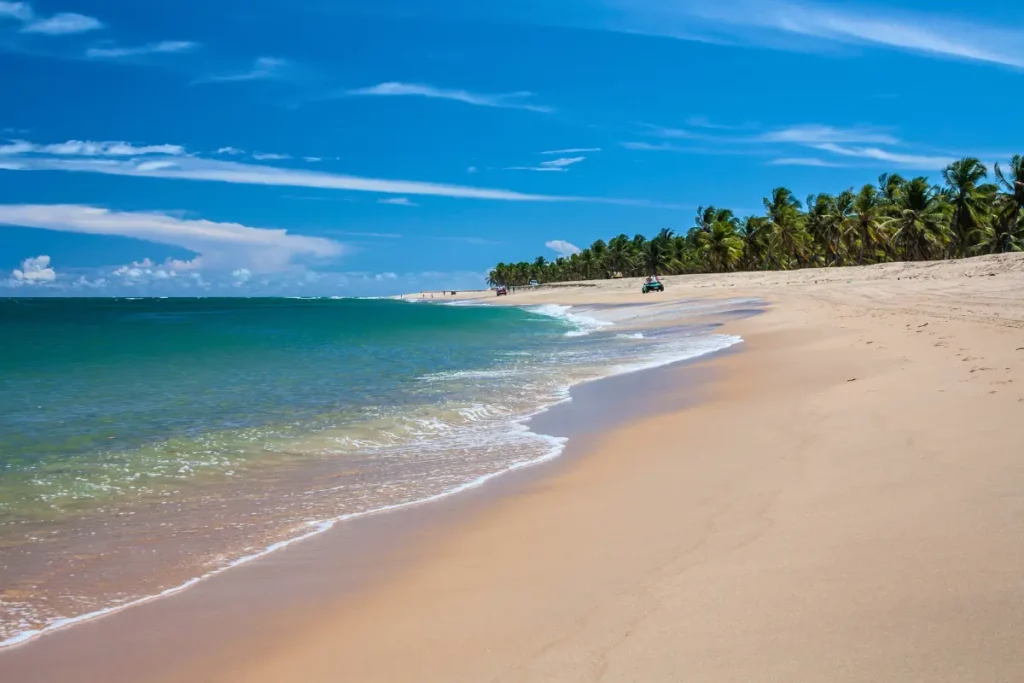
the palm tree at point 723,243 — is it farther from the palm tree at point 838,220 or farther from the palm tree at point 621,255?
the palm tree at point 621,255

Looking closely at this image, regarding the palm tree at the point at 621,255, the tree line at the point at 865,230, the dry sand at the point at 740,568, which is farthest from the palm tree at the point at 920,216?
the palm tree at the point at 621,255

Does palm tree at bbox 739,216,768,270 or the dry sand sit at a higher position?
palm tree at bbox 739,216,768,270

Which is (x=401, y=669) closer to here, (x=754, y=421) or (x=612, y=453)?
(x=612, y=453)

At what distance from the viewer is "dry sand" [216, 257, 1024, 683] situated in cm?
314

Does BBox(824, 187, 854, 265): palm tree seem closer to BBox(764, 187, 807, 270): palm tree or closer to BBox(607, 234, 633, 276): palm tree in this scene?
BBox(764, 187, 807, 270): palm tree

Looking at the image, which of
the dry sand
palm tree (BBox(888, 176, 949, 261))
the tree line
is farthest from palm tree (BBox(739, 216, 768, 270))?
the dry sand

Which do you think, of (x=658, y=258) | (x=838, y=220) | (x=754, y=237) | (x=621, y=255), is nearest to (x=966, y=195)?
(x=838, y=220)

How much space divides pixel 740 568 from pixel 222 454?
750 cm

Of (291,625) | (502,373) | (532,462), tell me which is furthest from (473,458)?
(502,373)

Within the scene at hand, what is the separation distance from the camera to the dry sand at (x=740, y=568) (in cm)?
314

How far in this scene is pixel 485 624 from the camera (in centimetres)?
386

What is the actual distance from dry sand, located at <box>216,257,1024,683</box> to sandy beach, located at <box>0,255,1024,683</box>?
16 mm

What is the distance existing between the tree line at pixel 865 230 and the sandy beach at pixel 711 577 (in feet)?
177

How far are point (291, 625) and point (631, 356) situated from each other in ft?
51.9
